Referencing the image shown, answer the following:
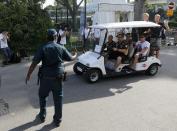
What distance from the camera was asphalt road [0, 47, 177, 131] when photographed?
20.1ft

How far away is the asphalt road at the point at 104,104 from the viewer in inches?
241

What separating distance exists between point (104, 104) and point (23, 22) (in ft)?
30.6

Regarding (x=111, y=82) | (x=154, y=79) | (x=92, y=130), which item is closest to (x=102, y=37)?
(x=111, y=82)

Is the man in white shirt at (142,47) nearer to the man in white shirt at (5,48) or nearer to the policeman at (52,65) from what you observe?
the policeman at (52,65)

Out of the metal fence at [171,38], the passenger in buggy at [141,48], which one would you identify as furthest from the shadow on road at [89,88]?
the metal fence at [171,38]

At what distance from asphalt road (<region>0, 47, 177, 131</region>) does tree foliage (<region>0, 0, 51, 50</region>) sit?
4.72 metres

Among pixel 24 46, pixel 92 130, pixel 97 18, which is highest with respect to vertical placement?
pixel 97 18

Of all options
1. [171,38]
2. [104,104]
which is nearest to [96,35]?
[104,104]

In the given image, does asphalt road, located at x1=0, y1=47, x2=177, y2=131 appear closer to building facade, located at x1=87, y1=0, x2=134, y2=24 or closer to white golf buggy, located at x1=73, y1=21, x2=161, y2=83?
white golf buggy, located at x1=73, y1=21, x2=161, y2=83

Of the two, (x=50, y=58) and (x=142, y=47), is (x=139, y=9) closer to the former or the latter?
(x=142, y=47)

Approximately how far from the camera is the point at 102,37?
31.6 ft

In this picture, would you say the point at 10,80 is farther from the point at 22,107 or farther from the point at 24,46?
the point at 24,46

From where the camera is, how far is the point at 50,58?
5.80 m

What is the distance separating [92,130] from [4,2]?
38.1ft
